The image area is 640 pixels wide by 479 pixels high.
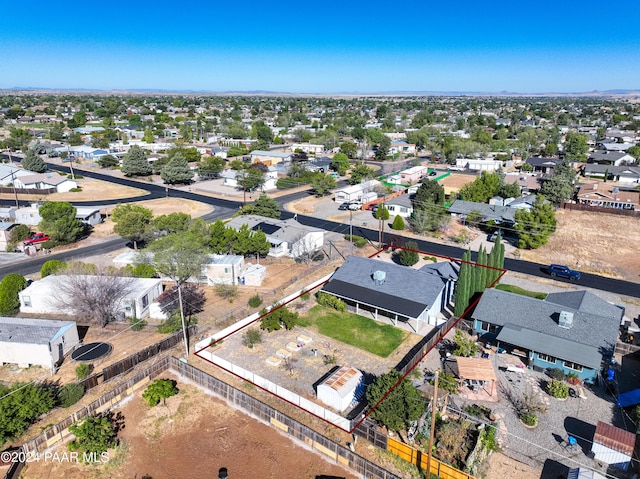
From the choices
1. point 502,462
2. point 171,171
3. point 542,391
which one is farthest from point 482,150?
point 502,462

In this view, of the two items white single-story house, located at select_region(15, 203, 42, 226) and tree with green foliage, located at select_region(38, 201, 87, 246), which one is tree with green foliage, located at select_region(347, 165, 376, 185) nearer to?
tree with green foliage, located at select_region(38, 201, 87, 246)

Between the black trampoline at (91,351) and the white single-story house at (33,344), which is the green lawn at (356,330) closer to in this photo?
the black trampoline at (91,351)

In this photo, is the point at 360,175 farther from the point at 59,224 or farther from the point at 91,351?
the point at 91,351

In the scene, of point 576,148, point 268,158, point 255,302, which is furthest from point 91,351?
point 576,148

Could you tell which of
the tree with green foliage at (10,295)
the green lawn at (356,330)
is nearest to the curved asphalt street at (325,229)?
the tree with green foliage at (10,295)

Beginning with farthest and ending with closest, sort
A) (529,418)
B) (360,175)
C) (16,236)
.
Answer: (360,175), (16,236), (529,418)
